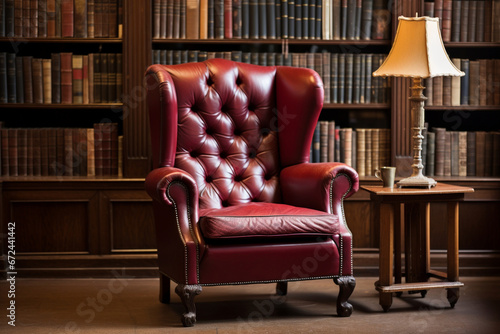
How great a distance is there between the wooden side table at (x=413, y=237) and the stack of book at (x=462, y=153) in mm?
602

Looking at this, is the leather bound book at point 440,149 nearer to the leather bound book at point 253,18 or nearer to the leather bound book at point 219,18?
the leather bound book at point 253,18

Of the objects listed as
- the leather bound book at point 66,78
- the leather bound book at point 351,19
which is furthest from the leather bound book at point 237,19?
the leather bound book at point 66,78

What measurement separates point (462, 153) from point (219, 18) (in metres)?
1.59

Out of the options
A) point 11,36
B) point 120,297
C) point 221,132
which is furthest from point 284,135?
point 11,36

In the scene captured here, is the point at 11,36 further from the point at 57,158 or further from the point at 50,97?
the point at 57,158

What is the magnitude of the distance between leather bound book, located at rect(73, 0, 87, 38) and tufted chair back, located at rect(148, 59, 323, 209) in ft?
2.96

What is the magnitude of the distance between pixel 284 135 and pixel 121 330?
47.8 inches

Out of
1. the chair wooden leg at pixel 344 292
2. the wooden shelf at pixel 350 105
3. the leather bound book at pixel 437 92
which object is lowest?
the chair wooden leg at pixel 344 292

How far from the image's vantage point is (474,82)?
3.88m

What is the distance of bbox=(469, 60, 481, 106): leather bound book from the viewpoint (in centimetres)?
387

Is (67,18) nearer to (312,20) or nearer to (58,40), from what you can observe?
(58,40)

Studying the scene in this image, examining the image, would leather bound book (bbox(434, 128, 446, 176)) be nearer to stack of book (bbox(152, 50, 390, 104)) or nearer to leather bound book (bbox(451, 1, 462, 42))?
stack of book (bbox(152, 50, 390, 104))

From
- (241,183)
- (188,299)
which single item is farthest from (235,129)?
(188,299)

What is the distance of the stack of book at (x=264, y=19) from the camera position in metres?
3.82
